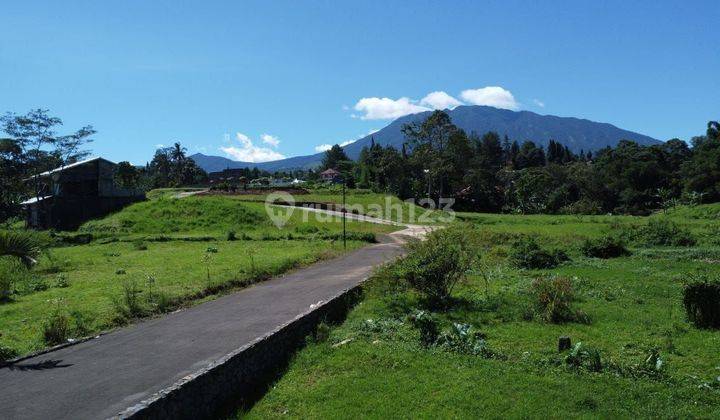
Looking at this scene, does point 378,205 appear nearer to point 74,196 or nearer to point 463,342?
point 74,196

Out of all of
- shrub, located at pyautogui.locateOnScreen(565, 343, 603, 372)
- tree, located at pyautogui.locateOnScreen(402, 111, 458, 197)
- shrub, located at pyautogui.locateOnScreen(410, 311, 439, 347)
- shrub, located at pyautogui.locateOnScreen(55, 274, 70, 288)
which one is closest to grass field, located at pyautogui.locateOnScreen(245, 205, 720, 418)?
shrub, located at pyautogui.locateOnScreen(565, 343, 603, 372)

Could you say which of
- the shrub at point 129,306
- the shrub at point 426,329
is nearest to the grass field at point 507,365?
the shrub at point 426,329

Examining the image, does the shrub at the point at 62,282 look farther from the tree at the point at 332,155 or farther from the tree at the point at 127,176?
the tree at the point at 332,155

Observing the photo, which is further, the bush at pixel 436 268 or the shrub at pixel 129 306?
the bush at pixel 436 268

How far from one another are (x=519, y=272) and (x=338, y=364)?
1326cm

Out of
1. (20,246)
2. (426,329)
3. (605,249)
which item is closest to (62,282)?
(20,246)

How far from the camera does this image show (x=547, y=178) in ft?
271

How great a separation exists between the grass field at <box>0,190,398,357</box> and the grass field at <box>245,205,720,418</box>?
6.37m

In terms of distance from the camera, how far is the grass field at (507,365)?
789cm

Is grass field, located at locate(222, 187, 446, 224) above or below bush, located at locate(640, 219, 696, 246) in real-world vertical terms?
above

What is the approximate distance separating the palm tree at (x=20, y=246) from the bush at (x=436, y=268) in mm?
9291

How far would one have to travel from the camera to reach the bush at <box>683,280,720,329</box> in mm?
12133

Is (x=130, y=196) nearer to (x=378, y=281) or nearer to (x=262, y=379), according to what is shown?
(x=378, y=281)

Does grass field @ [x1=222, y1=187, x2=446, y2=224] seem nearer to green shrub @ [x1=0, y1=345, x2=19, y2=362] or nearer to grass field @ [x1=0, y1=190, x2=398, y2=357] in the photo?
grass field @ [x1=0, y1=190, x2=398, y2=357]
